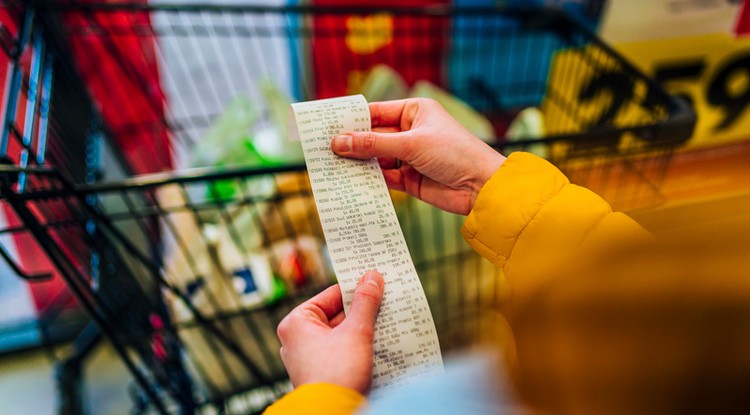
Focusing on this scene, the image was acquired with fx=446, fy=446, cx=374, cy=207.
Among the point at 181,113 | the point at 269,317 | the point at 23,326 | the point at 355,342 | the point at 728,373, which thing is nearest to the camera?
the point at 728,373

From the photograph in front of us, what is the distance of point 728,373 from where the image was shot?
0.84 feet

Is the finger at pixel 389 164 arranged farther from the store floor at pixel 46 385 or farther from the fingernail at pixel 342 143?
the store floor at pixel 46 385

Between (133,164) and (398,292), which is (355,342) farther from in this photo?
(133,164)

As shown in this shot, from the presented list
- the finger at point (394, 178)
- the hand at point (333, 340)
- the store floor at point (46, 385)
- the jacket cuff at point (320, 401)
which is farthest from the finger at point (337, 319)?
the store floor at point (46, 385)

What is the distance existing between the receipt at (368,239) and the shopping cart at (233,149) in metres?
0.16

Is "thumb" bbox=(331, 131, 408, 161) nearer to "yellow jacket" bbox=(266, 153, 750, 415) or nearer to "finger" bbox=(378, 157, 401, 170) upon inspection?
"finger" bbox=(378, 157, 401, 170)

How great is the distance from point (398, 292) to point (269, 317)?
25.9 inches

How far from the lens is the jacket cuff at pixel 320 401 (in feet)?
1.26

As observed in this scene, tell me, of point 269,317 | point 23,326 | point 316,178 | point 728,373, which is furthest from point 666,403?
point 23,326

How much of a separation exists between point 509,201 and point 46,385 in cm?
152

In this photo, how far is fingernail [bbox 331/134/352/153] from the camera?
551mm

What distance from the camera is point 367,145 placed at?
56 cm

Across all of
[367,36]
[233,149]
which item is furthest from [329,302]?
[367,36]

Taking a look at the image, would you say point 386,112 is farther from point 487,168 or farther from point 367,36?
point 367,36
